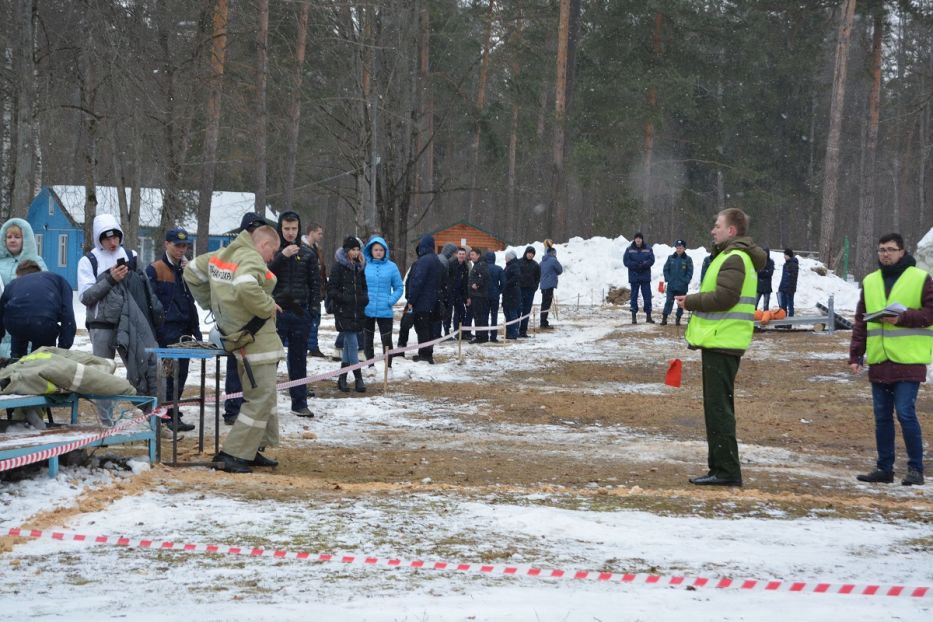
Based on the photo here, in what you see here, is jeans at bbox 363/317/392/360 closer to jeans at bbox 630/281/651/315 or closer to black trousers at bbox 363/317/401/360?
black trousers at bbox 363/317/401/360

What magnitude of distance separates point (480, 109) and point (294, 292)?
4092 centimetres

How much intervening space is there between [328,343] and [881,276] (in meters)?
12.4

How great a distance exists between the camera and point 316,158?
156 feet

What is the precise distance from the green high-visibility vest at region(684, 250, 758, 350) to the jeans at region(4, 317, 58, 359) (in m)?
5.37

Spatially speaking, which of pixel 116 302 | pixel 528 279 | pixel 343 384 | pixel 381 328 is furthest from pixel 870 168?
pixel 116 302

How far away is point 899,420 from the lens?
852 cm

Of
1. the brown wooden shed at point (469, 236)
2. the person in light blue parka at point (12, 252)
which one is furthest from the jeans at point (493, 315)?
the brown wooden shed at point (469, 236)

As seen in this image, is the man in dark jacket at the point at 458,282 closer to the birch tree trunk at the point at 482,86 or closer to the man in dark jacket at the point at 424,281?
the man in dark jacket at the point at 424,281

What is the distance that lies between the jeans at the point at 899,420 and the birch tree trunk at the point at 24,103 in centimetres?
1310

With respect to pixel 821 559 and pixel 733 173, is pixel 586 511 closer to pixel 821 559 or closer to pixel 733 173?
pixel 821 559

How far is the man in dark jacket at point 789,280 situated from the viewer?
25766 millimetres

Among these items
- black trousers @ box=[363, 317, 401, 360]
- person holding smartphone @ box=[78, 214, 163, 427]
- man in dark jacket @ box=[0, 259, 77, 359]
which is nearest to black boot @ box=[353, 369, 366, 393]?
black trousers @ box=[363, 317, 401, 360]

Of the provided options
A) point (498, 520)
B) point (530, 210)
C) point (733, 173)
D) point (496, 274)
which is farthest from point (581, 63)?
point (498, 520)

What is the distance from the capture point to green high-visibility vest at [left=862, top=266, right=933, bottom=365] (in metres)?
8.45
